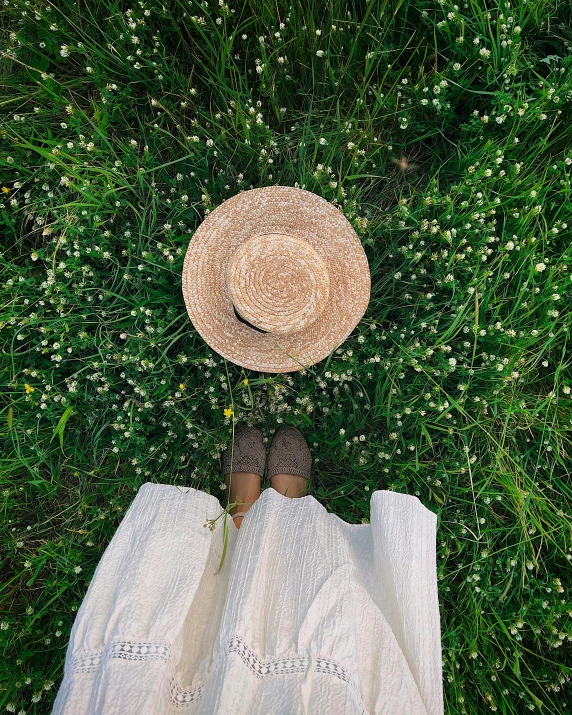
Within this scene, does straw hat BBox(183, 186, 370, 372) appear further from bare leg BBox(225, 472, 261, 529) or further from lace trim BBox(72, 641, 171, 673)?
lace trim BBox(72, 641, 171, 673)

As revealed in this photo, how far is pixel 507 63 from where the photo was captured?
2986 millimetres

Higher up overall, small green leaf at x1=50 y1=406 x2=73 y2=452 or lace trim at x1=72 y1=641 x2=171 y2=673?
lace trim at x1=72 y1=641 x2=171 y2=673

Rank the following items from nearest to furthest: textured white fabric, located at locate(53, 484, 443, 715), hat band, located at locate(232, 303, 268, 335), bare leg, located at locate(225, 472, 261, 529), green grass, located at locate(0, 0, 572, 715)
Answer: textured white fabric, located at locate(53, 484, 443, 715)
hat band, located at locate(232, 303, 268, 335)
green grass, located at locate(0, 0, 572, 715)
bare leg, located at locate(225, 472, 261, 529)

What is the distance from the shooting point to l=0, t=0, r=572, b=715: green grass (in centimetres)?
298

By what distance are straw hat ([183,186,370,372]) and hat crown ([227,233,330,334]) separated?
36 mm

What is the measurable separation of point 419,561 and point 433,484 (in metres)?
0.96

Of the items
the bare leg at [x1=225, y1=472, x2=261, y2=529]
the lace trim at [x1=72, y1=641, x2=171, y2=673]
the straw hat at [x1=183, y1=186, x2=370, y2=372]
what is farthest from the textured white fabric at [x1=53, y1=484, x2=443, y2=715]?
the straw hat at [x1=183, y1=186, x2=370, y2=372]

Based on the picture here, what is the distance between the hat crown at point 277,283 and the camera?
2.77m

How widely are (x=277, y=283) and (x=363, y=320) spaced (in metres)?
0.69

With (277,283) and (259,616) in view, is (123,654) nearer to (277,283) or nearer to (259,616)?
(259,616)

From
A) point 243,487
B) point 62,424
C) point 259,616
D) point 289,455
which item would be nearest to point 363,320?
point 289,455

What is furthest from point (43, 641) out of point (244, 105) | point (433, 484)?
point (244, 105)

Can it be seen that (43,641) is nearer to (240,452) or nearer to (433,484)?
(240,452)

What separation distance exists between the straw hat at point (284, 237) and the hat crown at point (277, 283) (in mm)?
36
